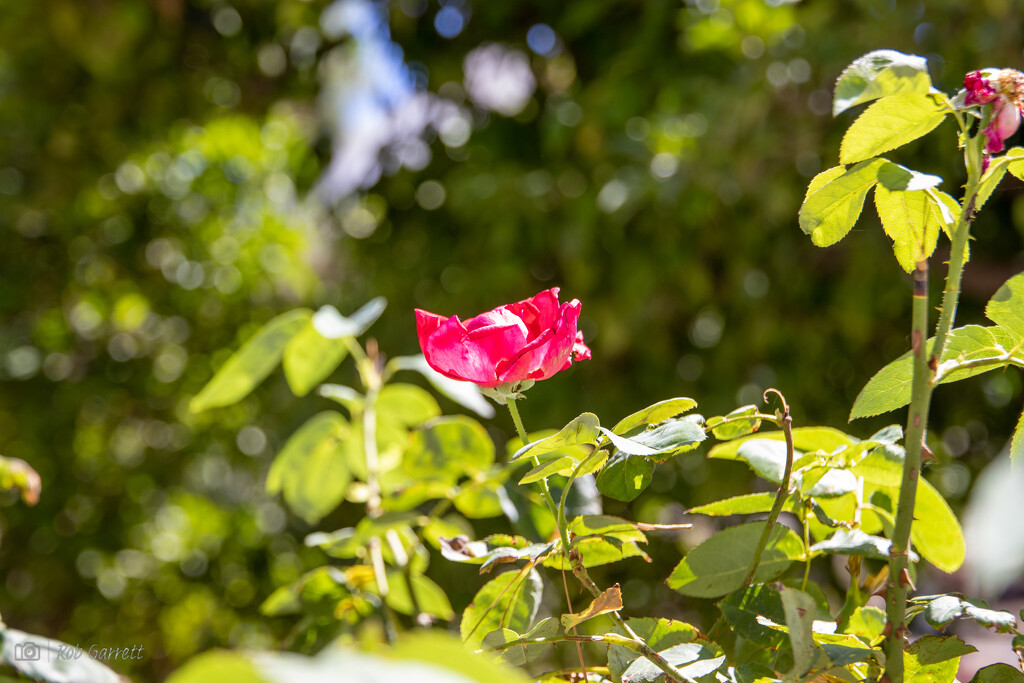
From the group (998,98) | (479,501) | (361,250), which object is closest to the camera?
(998,98)

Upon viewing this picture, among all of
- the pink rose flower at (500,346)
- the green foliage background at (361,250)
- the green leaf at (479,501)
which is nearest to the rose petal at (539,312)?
the pink rose flower at (500,346)

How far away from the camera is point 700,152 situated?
0.97 m

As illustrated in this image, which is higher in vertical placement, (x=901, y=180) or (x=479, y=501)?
(x=901, y=180)

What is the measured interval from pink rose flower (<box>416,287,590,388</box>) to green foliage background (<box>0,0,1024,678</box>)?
2.26 feet

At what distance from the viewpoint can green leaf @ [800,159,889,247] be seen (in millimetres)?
194

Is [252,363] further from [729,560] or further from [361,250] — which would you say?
[361,250]

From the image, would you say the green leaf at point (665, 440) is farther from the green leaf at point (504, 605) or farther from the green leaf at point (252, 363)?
the green leaf at point (252, 363)

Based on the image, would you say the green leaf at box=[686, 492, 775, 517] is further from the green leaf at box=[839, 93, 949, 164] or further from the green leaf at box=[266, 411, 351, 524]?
the green leaf at box=[266, 411, 351, 524]

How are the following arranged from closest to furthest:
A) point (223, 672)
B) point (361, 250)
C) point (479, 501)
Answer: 1. point (223, 672)
2. point (479, 501)
3. point (361, 250)

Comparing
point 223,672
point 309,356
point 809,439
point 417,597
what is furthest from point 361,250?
point 223,672

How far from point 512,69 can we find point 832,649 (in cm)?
118

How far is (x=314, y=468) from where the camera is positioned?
408 mm

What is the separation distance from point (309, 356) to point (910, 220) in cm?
31

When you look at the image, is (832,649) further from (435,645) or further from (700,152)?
(700,152)
